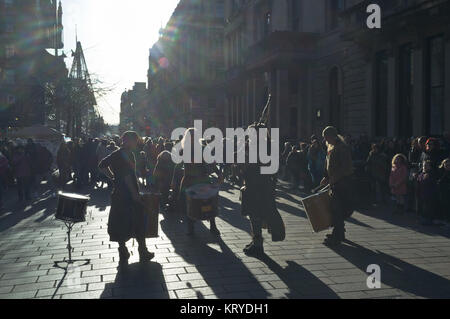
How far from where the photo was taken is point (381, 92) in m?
17.7

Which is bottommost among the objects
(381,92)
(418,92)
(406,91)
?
(418,92)

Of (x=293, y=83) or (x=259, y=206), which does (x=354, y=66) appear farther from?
(x=259, y=206)

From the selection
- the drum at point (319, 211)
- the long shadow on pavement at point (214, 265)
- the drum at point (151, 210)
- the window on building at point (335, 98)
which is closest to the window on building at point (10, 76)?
the window on building at point (335, 98)

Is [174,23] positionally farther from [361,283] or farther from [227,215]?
[361,283]

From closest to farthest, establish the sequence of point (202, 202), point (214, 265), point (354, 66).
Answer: point (214, 265), point (202, 202), point (354, 66)

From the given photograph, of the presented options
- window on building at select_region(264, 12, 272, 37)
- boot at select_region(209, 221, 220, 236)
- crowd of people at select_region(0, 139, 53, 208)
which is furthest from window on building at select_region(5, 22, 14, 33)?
boot at select_region(209, 221, 220, 236)

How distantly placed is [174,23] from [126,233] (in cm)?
6894

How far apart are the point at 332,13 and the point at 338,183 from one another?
52.4ft

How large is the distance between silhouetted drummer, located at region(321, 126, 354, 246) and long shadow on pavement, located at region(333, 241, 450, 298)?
0.32 metres

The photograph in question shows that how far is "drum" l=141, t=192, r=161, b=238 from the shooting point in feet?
22.3

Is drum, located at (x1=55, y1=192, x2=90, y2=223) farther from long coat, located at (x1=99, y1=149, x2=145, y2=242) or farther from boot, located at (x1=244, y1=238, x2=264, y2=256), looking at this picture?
boot, located at (x1=244, y1=238, x2=264, y2=256)

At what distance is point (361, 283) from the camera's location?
5457mm

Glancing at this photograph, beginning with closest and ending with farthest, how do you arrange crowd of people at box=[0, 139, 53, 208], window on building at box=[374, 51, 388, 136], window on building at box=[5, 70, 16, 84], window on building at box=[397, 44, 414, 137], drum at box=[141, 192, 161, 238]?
drum at box=[141, 192, 161, 238] < crowd of people at box=[0, 139, 53, 208] < window on building at box=[397, 44, 414, 137] < window on building at box=[374, 51, 388, 136] < window on building at box=[5, 70, 16, 84]

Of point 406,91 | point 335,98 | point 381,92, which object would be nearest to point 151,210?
point 406,91
